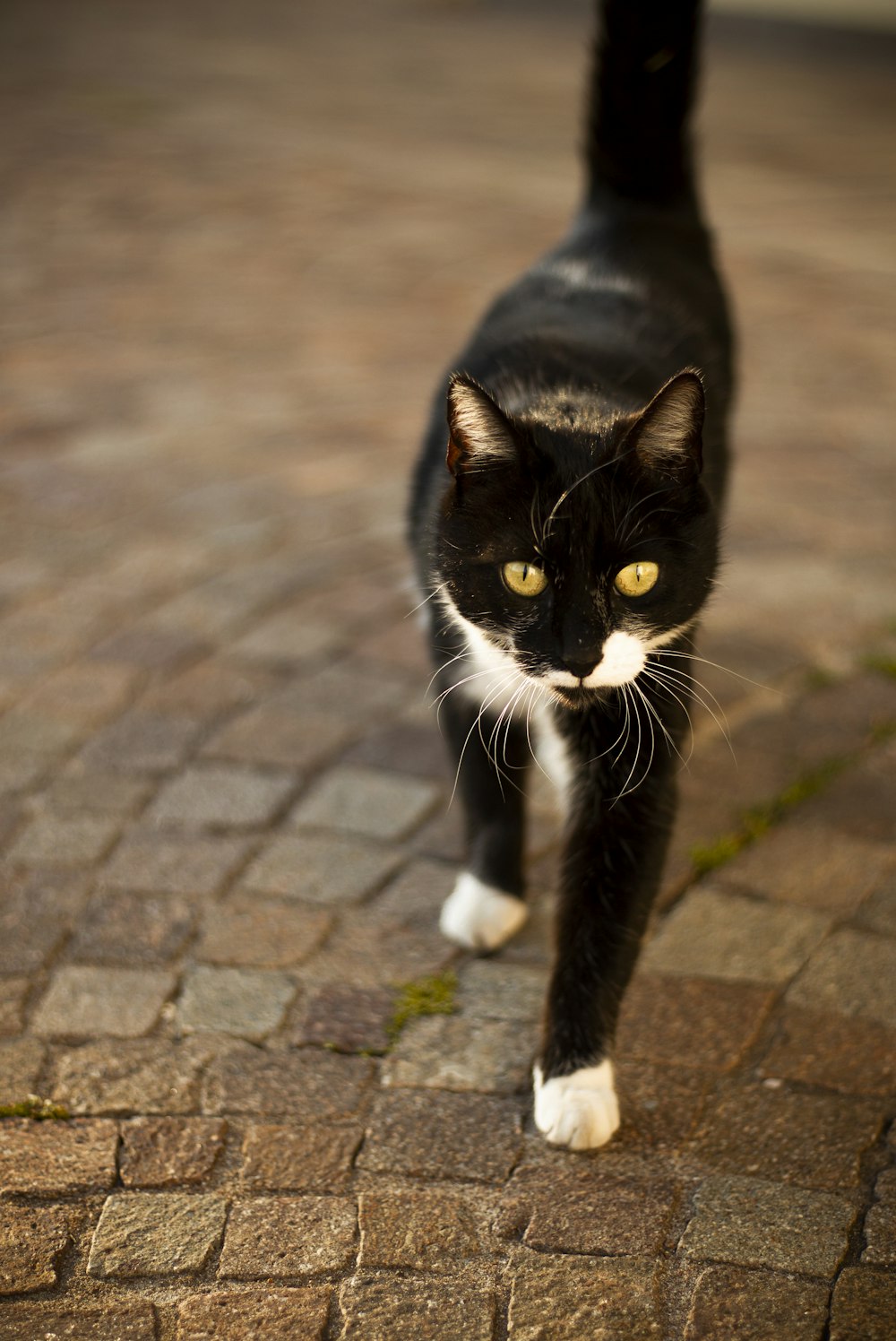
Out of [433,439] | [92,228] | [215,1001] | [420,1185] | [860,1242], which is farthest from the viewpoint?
[92,228]

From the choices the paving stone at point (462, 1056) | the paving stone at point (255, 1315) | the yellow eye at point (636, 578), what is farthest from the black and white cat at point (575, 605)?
the paving stone at point (255, 1315)

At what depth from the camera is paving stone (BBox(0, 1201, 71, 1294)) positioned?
1.68 meters

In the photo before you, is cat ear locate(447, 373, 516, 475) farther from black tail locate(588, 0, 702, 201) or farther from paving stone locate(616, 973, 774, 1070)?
black tail locate(588, 0, 702, 201)

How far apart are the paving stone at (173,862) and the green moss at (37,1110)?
55cm

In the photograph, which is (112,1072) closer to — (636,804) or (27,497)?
(636,804)

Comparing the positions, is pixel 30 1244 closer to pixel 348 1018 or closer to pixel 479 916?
pixel 348 1018

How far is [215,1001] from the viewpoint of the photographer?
219cm

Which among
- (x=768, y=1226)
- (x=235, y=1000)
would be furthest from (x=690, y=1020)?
(x=235, y=1000)

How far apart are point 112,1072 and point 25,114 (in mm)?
8213

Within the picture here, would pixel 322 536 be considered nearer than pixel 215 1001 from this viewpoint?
No

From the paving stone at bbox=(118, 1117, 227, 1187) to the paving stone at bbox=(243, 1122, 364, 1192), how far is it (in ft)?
0.19

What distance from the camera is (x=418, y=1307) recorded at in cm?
165

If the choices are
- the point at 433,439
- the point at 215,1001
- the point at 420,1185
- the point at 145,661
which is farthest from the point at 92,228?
the point at 420,1185

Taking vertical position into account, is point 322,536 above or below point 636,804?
below
